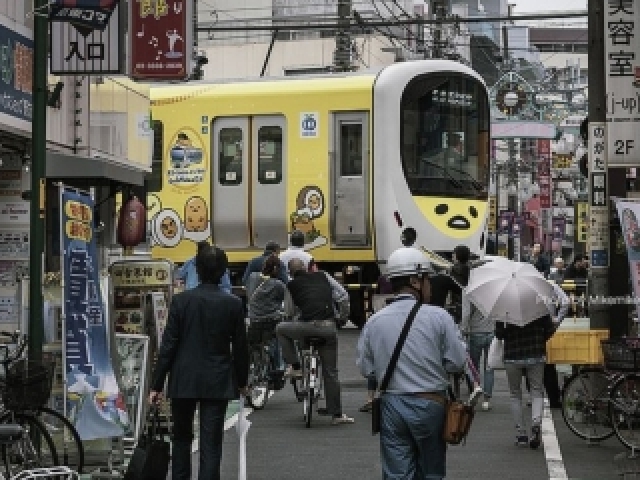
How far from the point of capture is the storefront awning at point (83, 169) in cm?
1683

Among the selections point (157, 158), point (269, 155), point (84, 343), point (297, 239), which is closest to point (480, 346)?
point (297, 239)

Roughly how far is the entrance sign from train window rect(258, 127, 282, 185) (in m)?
13.8

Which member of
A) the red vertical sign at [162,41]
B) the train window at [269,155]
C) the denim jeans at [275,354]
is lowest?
the denim jeans at [275,354]

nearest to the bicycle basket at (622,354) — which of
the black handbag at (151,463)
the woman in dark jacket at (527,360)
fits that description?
the woman in dark jacket at (527,360)

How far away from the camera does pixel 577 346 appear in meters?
13.9

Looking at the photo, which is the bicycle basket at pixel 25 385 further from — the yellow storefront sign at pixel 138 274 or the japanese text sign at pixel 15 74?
the japanese text sign at pixel 15 74

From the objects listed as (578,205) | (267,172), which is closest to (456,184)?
(267,172)

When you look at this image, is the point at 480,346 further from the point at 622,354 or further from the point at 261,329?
the point at 622,354

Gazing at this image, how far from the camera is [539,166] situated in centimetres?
5988

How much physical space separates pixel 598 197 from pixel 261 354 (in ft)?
13.4

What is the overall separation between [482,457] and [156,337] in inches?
121

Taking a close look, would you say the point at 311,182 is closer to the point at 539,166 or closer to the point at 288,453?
the point at 288,453

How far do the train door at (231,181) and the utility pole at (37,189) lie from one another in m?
14.3

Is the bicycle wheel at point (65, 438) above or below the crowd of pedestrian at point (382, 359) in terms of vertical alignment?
below
